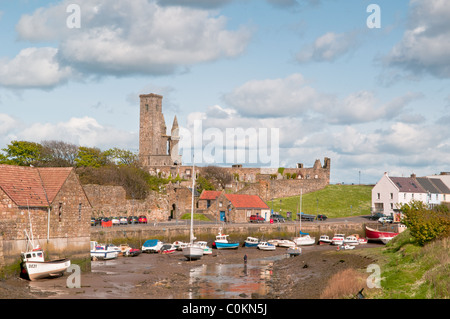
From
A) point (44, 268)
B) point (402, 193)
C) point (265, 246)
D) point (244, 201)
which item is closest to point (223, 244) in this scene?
point (265, 246)

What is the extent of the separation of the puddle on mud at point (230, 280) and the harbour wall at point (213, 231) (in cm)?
1279

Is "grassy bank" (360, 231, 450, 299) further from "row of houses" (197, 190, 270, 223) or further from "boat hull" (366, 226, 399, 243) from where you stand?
"row of houses" (197, 190, 270, 223)

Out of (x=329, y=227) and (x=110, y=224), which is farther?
(x=329, y=227)

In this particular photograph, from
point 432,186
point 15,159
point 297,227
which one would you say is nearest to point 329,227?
point 297,227

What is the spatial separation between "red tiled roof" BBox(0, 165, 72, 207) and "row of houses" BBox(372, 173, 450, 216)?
2371 inches

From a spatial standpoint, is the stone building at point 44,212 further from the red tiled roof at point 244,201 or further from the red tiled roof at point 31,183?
the red tiled roof at point 244,201

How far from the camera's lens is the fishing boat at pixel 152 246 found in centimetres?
5072

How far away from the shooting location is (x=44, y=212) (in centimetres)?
3212

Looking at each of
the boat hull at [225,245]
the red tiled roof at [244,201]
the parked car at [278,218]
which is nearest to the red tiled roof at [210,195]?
the red tiled roof at [244,201]

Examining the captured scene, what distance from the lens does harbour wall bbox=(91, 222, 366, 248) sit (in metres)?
52.3

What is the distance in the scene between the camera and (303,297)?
26.3m

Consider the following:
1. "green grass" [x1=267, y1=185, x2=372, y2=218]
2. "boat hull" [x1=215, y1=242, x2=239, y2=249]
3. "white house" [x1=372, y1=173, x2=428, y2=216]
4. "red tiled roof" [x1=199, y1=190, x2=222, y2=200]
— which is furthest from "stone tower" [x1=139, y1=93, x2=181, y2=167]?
"boat hull" [x1=215, y1=242, x2=239, y2=249]
